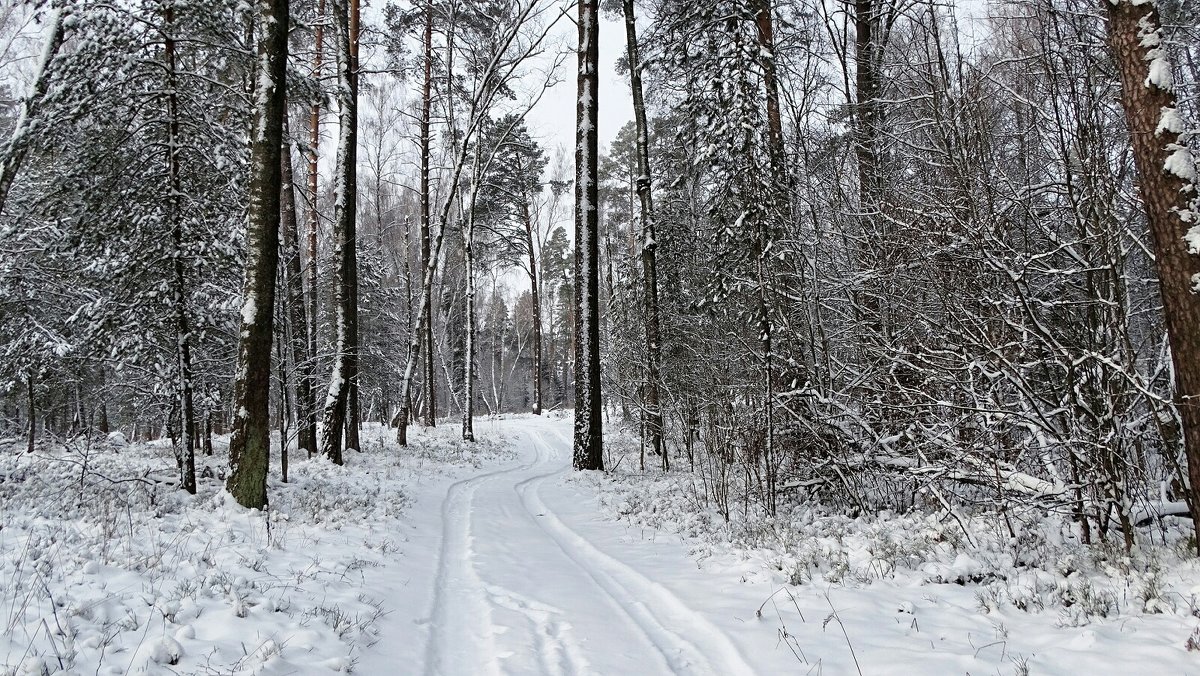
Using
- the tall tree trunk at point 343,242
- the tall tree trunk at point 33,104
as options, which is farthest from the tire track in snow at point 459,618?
the tall tree trunk at point 33,104

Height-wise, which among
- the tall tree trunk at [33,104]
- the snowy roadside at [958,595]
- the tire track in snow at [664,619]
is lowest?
the tire track in snow at [664,619]

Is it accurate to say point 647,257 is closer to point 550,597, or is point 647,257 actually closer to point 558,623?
point 550,597

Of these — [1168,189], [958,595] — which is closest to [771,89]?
[1168,189]

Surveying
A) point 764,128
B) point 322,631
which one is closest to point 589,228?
point 764,128

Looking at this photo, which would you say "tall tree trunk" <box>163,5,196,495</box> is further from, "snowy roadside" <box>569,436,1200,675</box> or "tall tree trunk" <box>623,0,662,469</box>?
"tall tree trunk" <box>623,0,662,469</box>

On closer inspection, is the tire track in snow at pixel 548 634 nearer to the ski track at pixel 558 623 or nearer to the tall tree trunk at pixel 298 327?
the ski track at pixel 558 623

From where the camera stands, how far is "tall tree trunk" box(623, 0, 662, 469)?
13.5 meters

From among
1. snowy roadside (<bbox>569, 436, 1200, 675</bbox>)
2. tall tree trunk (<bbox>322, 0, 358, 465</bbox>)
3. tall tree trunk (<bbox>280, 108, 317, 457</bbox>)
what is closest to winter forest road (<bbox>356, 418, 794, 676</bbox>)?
snowy roadside (<bbox>569, 436, 1200, 675</bbox>)

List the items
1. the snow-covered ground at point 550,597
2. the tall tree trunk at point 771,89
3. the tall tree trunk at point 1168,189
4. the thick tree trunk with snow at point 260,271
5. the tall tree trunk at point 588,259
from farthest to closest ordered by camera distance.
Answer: the tall tree trunk at point 588,259
the tall tree trunk at point 771,89
the thick tree trunk with snow at point 260,271
the tall tree trunk at point 1168,189
the snow-covered ground at point 550,597

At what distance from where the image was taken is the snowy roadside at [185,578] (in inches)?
119

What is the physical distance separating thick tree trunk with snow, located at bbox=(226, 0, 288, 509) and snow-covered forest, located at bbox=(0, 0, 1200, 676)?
5cm

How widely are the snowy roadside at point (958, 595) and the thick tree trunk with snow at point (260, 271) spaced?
15.8ft

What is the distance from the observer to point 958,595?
14.0ft

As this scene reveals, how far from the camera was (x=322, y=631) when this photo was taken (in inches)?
144
